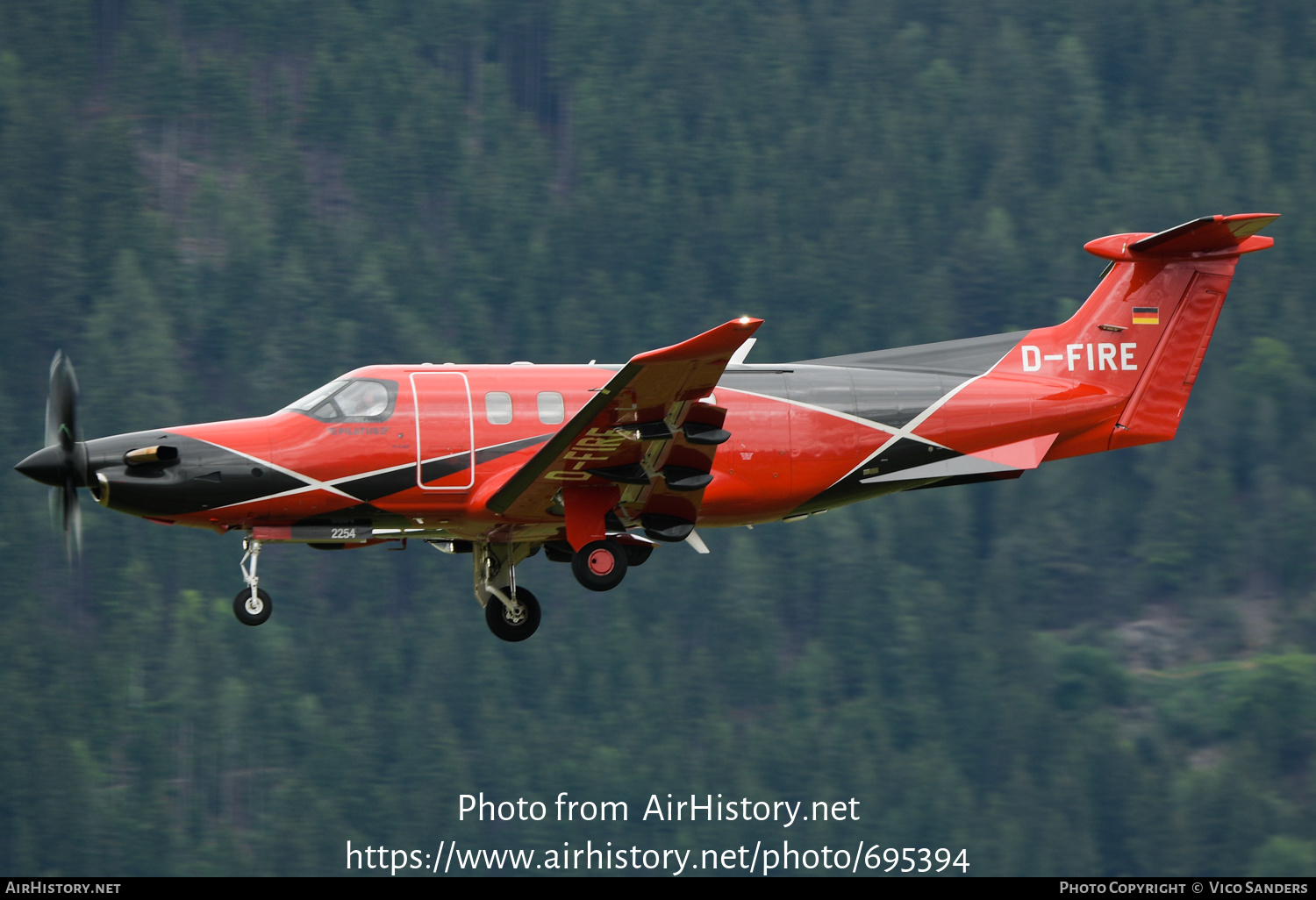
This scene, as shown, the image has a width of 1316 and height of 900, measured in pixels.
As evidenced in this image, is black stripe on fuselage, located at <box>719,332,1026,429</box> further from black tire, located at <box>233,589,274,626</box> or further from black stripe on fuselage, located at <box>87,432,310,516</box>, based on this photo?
black tire, located at <box>233,589,274,626</box>

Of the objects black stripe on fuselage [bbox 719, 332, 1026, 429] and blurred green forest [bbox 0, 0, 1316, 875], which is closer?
black stripe on fuselage [bbox 719, 332, 1026, 429]

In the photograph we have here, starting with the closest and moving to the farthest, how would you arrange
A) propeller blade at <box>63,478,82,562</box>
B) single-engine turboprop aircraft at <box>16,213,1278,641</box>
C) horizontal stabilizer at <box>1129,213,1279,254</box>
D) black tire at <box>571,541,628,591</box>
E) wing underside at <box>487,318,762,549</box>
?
1. wing underside at <box>487,318,762,549</box>
2. single-engine turboprop aircraft at <box>16,213,1278,641</box>
3. black tire at <box>571,541,628,591</box>
4. propeller blade at <box>63,478,82,562</box>
5. horizontal stabilizer at <box>1129,213,1279,254</box>

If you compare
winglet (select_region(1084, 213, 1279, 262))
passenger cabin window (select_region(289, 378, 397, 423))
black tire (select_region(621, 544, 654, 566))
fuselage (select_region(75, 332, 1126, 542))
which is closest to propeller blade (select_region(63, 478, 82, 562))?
fuselage (select_region(75, 332, 1126, 542))

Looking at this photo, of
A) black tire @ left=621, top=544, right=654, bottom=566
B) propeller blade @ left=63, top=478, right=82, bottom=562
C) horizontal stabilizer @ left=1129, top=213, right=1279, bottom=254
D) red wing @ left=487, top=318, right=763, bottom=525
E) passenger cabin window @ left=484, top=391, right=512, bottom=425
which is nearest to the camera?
red wing @ left=487, top=318, right=763, bottom=525

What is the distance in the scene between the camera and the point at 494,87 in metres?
133

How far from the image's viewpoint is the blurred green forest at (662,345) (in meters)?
77.6

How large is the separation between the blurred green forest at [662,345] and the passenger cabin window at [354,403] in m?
52.4

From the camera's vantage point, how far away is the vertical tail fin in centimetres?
2462

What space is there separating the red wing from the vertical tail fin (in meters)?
6.17

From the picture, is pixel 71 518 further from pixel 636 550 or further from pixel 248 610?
pixel 636 550

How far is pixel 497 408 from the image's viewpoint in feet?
73.5

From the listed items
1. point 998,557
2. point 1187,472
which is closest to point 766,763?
point 998,557

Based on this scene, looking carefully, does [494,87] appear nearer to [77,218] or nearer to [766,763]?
[77,218]

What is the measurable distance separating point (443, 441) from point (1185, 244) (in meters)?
11.8
